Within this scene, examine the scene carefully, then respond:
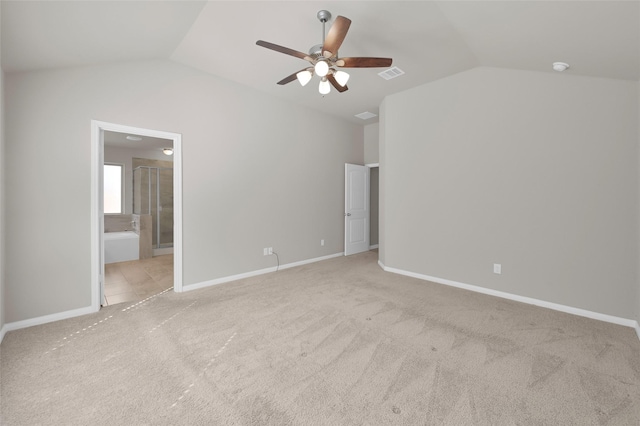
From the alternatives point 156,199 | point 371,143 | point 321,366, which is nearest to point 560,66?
point 321,366

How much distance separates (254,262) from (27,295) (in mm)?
2506

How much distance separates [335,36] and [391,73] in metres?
1.85

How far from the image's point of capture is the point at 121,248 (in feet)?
18.5

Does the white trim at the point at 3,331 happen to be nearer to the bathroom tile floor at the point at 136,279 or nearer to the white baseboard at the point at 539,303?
the bathroom tile floor at the point at 136,279

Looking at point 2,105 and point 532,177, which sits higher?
point 2,105

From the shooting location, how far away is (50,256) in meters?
2.84

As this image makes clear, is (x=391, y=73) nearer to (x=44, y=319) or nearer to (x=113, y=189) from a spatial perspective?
(x=44, y=319)

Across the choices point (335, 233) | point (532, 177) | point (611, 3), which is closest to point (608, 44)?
point (611, 3)

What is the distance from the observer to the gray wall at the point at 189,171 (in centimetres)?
271

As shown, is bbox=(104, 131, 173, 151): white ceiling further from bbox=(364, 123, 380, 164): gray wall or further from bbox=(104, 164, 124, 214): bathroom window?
bbox=(364, 123, 380, 164): gray wall

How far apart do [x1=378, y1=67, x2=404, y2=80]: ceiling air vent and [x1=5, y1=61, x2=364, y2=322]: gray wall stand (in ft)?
5.71

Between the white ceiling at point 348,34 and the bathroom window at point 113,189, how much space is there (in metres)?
4.95

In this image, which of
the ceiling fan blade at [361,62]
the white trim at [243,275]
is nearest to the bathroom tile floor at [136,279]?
the white trim at [243,275]

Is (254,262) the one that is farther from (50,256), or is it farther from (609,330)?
(609,330)
